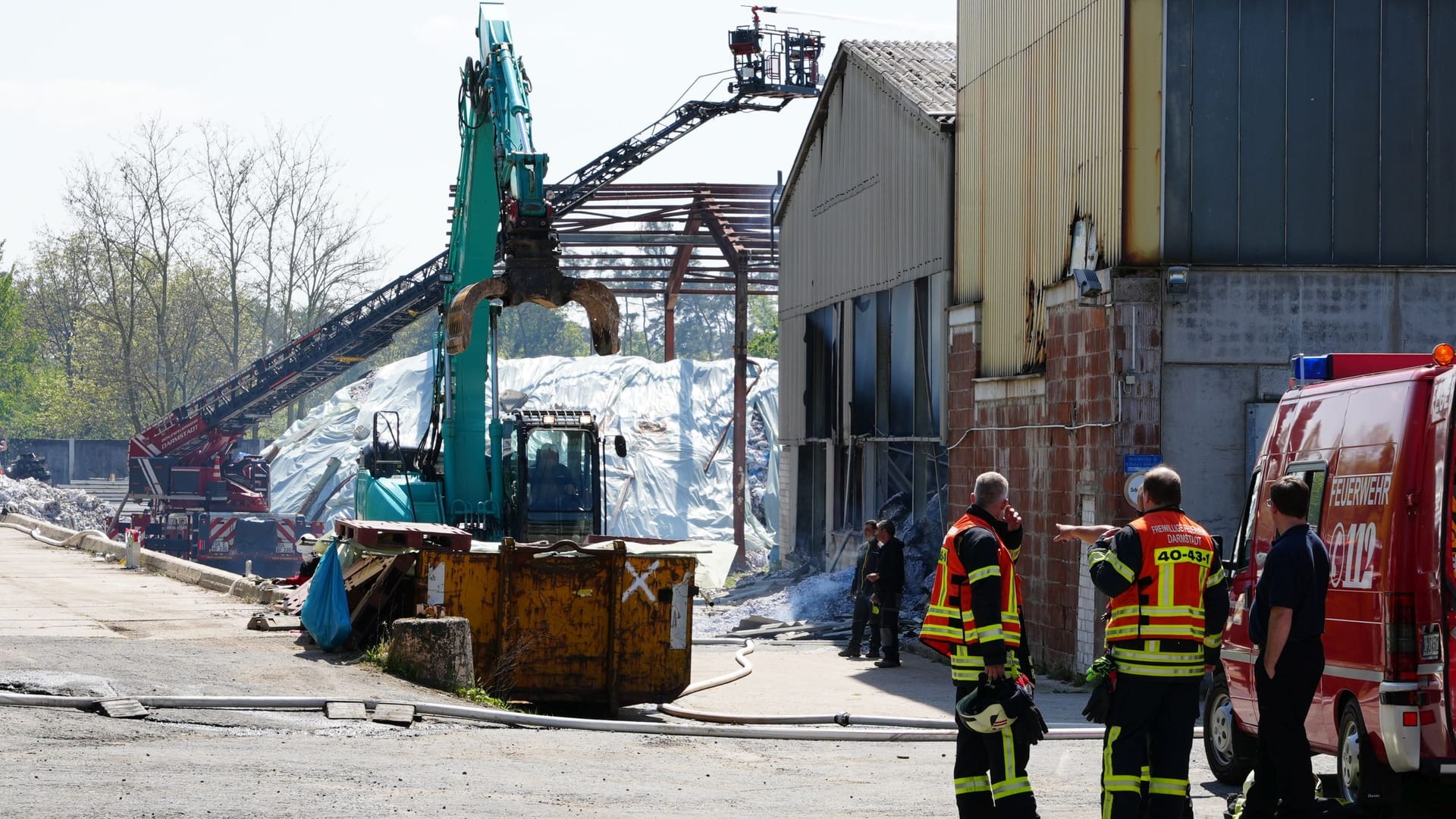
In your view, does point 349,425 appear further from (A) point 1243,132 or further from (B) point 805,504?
(A) point 1243,132

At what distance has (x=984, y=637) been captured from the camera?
752cm

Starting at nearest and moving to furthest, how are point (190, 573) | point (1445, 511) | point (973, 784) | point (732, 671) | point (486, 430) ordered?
1. point (973, 784)
2. point (1445, 511)
3. point (732, 671)
4. point (486, 430)
5. point (190, 573)

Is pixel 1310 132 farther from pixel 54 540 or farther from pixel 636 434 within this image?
pixel 636 434

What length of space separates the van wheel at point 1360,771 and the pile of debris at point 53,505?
50189 millimetres

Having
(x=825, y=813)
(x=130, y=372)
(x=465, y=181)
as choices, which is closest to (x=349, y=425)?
(x=130, y=372)

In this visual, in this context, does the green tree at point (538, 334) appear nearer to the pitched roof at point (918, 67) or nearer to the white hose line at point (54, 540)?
the white hose line at point (54, 540)

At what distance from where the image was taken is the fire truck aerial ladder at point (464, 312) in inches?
709

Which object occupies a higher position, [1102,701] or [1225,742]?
[1102,701]

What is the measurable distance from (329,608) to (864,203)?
46.0 ft

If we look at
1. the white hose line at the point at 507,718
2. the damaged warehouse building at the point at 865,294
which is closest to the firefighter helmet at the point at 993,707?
the white hose line at the point at 507,718

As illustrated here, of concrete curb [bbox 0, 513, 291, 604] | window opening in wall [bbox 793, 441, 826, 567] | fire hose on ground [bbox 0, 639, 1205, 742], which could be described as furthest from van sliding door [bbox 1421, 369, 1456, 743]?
window opening in wall [bbox 793, 441, 826, 567]

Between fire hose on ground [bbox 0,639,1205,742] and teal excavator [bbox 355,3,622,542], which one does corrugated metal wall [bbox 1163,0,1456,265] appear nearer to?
fire hose on ground [bbox 0,639,1205,742]

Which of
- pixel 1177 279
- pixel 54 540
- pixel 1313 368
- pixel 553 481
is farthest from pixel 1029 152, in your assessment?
pixel 54 540

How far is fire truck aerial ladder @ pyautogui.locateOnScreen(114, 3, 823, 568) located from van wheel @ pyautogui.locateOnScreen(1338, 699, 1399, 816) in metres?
10.7
